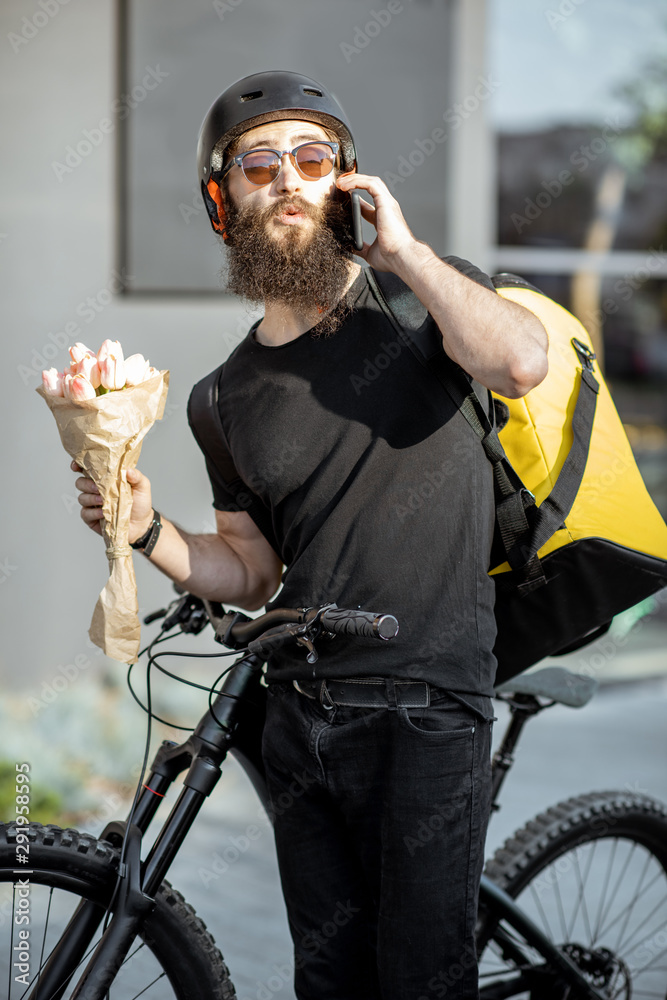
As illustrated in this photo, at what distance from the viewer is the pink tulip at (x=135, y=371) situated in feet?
5.90

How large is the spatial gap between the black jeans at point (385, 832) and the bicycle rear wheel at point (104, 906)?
0.21 metres

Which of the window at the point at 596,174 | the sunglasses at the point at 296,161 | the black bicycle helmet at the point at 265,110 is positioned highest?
the window at the point at 596,174

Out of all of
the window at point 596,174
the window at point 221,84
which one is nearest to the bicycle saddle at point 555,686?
the window at point 221,84

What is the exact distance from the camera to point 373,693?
187 centimetres

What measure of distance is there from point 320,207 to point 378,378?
1.23ft

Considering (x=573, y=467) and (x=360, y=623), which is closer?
(x=360, y=623)

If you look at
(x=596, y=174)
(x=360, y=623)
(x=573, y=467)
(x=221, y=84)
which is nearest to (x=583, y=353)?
(x=573, y=467)

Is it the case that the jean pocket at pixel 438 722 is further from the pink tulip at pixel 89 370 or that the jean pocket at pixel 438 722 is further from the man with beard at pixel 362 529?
the pink tulip at pixel 89 370

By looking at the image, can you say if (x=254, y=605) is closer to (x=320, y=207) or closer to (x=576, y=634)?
(x=576, y=634)

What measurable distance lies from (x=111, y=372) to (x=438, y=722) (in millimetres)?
895

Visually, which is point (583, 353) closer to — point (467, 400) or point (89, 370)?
point (467, 400)

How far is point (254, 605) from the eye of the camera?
2.39m

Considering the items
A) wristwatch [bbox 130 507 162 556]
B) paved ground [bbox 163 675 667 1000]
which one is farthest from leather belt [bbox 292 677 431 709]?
paved ground [bbox 163 675 667 1000]

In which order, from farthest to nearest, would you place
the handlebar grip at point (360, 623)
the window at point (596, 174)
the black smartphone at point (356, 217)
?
the window at point (596, 174)
the black smartphone at point (356, 217)
the handlebar grip at point (360, 623)
